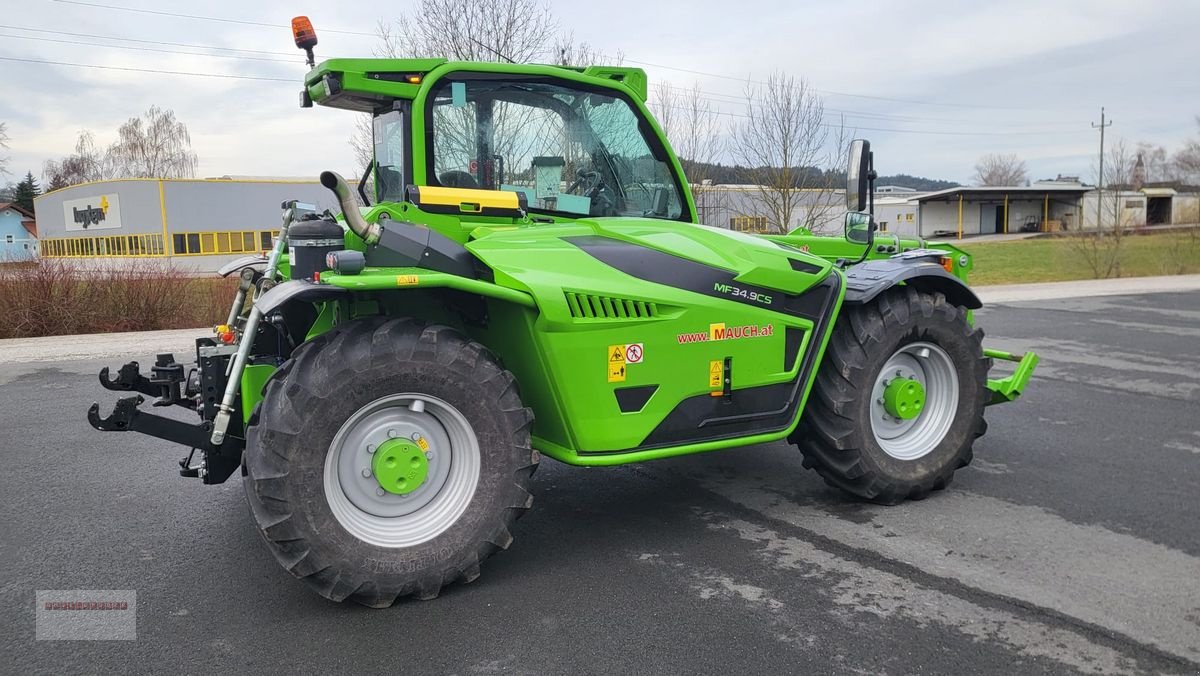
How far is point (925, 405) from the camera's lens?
5.39m

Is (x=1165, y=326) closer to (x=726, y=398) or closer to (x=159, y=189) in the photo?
(x=726, y=398)

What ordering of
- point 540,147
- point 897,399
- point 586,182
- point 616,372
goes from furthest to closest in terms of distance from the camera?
1. point 897,399
2. point 586,182
3. point 540,147
4. point 616,372

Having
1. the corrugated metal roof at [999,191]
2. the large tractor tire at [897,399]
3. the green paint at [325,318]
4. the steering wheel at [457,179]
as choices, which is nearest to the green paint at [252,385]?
the green paint at [325,318]

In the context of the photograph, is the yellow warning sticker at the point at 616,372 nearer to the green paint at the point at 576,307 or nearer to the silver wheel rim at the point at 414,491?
the green paint at the point at 576,307

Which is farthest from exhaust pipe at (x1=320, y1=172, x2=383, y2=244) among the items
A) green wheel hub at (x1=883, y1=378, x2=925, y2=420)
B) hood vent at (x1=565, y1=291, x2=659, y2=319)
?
green wheel hub at (x1=883, y1=378, x2=925, y2=420)

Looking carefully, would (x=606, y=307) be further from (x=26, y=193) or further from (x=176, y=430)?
(x=26, y=193)

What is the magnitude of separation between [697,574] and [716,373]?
39.0 inches

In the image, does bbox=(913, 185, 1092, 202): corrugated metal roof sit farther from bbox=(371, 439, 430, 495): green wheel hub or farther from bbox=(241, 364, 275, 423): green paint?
bbox=(371, 439, 430, 495): green wheel hub

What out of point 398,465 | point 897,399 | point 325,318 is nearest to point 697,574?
point 398,465

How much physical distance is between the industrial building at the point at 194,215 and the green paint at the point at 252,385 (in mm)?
39789

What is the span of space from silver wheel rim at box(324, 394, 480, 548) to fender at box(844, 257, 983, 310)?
7.71 ft

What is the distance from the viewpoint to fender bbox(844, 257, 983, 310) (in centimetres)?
496

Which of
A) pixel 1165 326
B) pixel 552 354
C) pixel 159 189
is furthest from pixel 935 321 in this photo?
pixel 159 189
